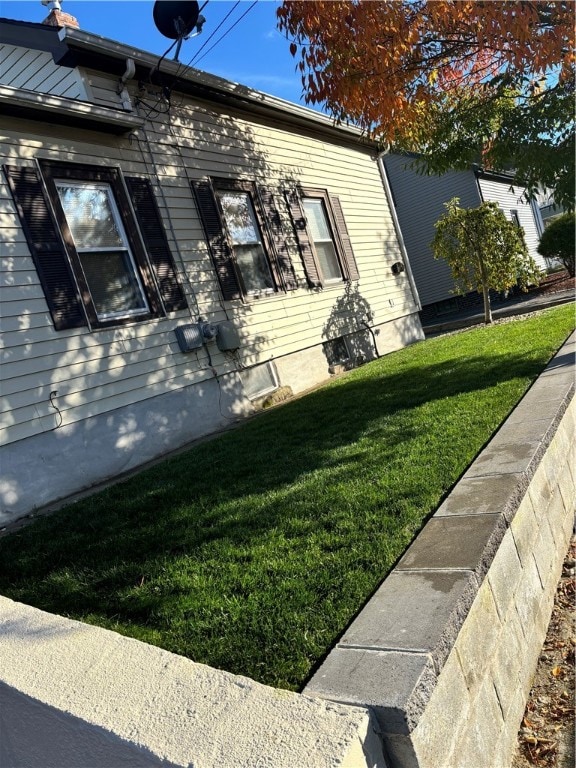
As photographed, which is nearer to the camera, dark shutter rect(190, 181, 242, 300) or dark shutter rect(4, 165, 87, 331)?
dark shutter rect(4, 165, 87, 331)

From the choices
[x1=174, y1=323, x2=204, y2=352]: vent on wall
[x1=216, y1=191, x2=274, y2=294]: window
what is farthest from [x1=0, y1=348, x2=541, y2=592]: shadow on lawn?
[x1=216, y1=191, x2=274, y2=294]: window

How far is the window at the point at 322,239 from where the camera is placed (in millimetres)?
10156

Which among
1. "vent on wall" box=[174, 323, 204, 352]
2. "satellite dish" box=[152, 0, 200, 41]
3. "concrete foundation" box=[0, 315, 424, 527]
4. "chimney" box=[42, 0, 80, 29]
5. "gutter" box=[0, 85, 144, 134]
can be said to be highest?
"chimney" box=[42, 0, 80, 29]

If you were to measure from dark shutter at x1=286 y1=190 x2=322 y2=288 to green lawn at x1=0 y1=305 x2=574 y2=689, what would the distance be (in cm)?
387

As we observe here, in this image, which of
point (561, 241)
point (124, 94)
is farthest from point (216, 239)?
point (561, 241)

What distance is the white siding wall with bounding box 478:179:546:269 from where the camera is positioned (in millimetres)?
19969

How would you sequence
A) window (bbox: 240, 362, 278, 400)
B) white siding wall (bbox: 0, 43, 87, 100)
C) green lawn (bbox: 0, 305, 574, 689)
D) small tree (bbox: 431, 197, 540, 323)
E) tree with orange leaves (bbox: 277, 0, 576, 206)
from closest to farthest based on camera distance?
green lawn (bbox: 0, 305, 574, 689)
tree with orange leaves (bbox: 277, 0, 576, 206)
white siding wall (bbox: 0, 43, 87, 100)
window (bbox: 240, 362, 278, 400)
small tree (bbox: 431, 197, 540, 323)

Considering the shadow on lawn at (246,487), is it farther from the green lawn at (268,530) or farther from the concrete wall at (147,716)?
the concrete wall at (147,716)

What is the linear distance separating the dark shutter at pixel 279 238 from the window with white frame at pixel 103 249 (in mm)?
2799

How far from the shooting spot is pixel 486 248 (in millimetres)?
11836

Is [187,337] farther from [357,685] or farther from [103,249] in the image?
[357,685]

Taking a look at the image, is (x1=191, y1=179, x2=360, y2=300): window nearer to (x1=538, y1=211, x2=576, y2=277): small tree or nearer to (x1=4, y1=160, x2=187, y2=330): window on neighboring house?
(x1=4, y1=160, x2=187, y2=330): window on neighboring house

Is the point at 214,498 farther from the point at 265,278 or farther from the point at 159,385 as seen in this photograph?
the point at 265,278

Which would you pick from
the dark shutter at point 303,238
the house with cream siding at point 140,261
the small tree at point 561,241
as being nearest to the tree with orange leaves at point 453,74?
the house with cream siding at point 140,261
